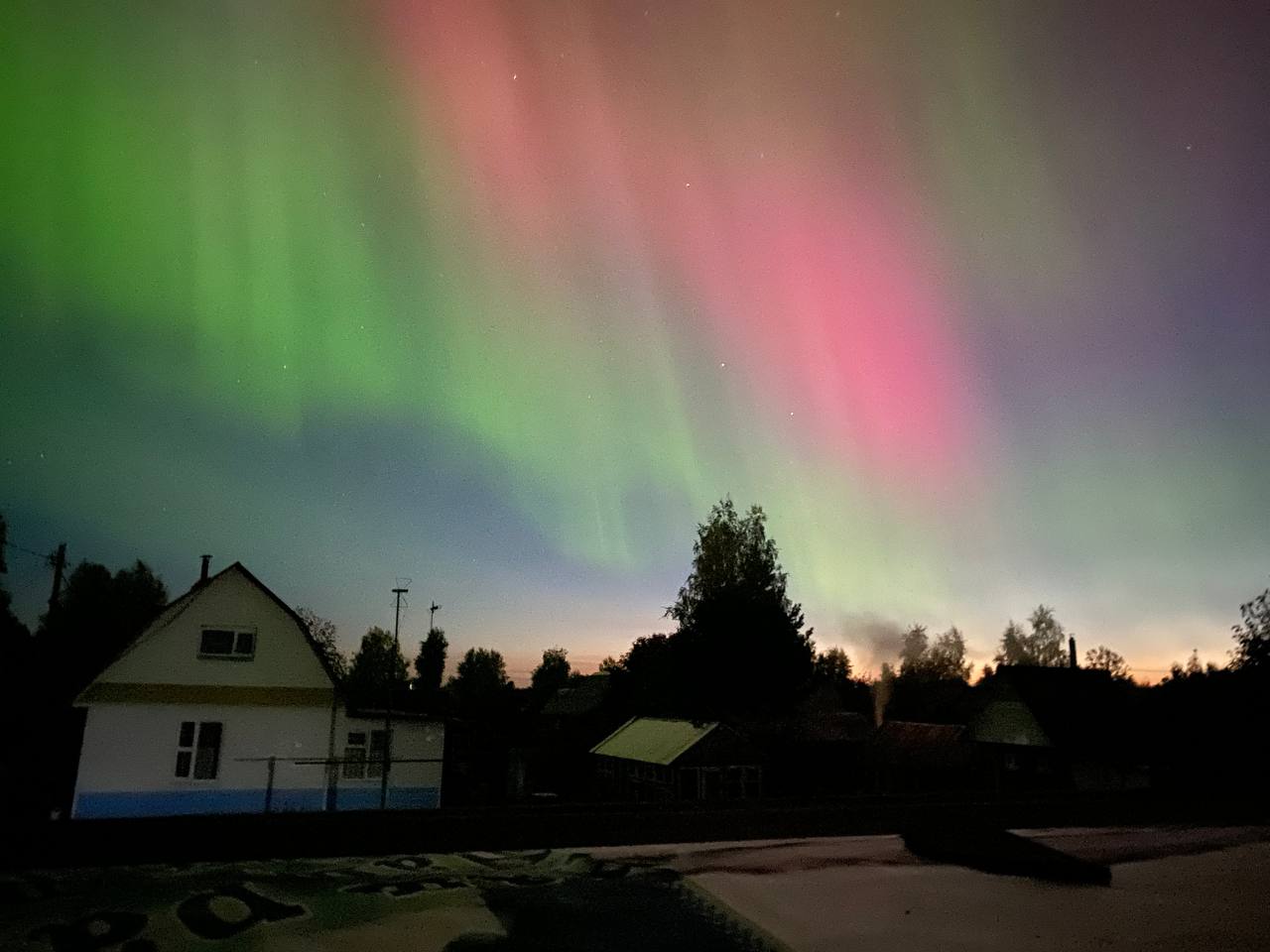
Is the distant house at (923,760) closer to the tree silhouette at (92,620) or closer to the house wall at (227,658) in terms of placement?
the house wall at (227,658)

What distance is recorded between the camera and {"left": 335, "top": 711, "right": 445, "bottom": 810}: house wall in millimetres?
19078

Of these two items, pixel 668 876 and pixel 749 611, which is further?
pixel 749 611

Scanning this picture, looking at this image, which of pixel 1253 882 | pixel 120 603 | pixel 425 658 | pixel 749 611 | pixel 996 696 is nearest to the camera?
pixel 1253 882

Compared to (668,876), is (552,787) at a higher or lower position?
lower

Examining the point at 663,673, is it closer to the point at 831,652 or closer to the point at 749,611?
the point at 749,611

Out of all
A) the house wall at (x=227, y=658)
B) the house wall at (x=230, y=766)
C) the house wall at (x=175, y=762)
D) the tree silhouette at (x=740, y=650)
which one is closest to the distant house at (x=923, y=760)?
the tree silhouette at (x=740, y=650)

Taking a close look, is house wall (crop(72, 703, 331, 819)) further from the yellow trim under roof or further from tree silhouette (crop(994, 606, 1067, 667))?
tree silhouette (crop(994, 606, 1067, 667))

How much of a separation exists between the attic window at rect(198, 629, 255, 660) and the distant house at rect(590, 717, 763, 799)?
13.2 m

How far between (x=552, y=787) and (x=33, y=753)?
17.5 meters

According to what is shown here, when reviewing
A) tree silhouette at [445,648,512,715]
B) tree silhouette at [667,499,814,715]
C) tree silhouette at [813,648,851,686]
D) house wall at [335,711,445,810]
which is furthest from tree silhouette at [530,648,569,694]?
house wall at [335,711,445,810]

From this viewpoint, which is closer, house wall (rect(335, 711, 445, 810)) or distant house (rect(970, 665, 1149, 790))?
house wall (rect(335, 711, 445, 810))

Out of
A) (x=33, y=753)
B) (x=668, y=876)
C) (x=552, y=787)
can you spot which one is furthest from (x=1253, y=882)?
(x=552, y=787)

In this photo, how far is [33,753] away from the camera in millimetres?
20797

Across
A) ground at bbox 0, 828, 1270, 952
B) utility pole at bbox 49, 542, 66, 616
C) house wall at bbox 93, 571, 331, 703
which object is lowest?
ground at bbox 0, 828, 1270, 952
